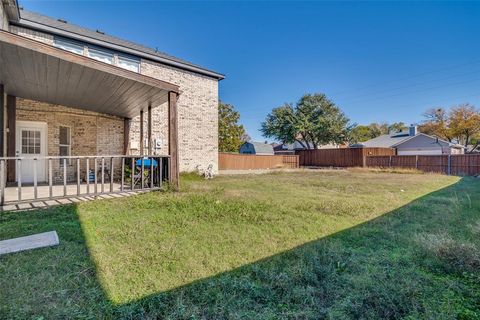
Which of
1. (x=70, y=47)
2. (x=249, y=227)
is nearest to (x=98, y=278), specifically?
(x=249, y=227)

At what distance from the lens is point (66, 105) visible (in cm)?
881

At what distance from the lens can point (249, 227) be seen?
416 cm

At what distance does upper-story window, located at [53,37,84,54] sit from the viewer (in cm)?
888

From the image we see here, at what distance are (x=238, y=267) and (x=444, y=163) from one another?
21.0m

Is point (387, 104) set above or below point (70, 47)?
above

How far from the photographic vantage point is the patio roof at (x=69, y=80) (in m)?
4.54

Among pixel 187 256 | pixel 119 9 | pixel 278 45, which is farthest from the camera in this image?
pixel 278 45

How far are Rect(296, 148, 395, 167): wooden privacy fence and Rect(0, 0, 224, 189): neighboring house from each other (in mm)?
17330

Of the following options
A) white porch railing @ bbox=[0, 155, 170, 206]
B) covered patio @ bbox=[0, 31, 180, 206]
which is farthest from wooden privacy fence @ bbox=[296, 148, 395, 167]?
white porch railing @ bbox=[0, 155, 170, 206]

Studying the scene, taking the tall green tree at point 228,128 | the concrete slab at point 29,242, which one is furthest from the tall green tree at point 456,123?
the concrete slab at point 29,242

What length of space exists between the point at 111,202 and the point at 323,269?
466 cm

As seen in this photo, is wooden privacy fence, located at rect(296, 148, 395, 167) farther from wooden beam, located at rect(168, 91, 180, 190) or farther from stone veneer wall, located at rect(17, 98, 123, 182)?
stone veneer wall, located at rect(17, 98, 123, 182)

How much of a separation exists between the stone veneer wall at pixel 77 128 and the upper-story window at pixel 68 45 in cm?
220

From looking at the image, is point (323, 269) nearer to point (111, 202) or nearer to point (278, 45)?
point (111, 202)
